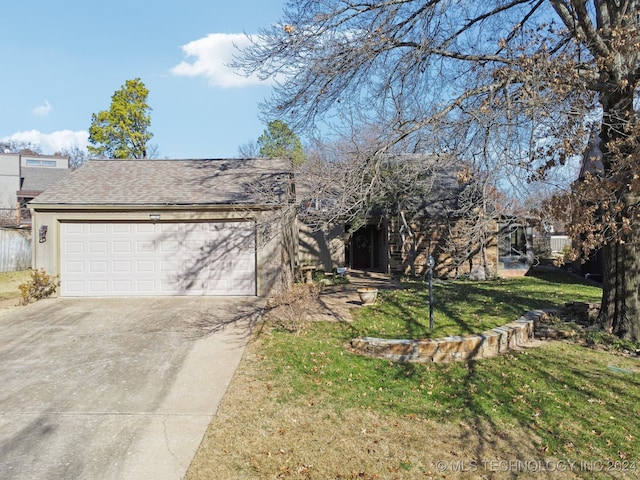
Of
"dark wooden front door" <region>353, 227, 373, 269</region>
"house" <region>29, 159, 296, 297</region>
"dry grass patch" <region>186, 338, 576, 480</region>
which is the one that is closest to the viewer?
"dry grass patch" <region>186, 338, 576, 480</region>

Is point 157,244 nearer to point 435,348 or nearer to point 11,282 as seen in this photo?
point 435,348

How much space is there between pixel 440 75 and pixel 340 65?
3186mm

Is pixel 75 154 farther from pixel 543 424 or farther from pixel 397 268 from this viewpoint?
pixel 543 424

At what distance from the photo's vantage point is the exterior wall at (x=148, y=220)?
11.3 meters

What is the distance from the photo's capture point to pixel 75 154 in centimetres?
5069

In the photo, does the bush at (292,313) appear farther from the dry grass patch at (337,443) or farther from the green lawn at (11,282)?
the green lawn at (11,282)

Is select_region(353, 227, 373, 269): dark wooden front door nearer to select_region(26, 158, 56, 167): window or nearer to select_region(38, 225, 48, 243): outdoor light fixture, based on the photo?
select_region(38, 225, 48, 243): outdoor light fixture

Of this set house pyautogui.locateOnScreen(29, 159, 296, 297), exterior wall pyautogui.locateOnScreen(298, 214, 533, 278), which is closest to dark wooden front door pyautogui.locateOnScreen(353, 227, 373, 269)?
exterior wall pyautogui.locateOnScreen(298, 214, 533, 278)

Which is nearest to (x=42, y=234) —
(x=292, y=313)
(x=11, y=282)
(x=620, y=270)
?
(x=11, y=282)

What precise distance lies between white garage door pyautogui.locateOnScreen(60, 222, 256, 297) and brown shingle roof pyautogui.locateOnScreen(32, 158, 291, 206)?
2.28 ft

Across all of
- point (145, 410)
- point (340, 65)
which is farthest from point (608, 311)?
point (145, 410)

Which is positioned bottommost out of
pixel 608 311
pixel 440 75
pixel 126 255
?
pixel 608 311

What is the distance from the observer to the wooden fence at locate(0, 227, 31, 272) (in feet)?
61.5

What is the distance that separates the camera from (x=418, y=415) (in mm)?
5402
